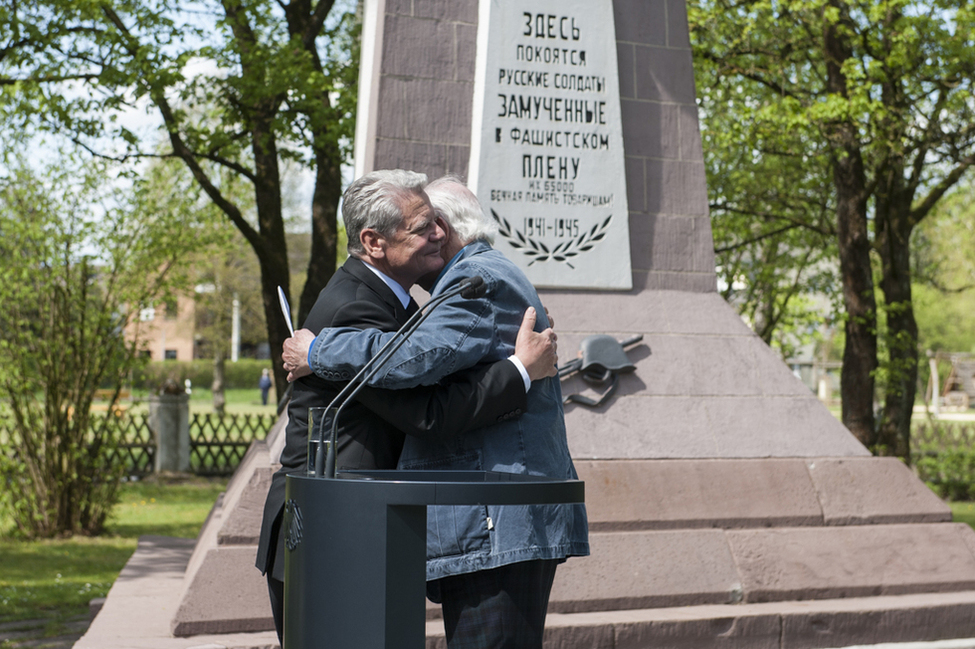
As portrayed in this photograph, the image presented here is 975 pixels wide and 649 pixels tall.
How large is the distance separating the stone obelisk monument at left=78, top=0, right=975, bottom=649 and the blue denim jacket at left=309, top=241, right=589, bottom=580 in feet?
6.22

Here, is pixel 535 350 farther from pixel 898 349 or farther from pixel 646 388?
pixel 898 349

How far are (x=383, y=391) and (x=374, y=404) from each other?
0.13 feet

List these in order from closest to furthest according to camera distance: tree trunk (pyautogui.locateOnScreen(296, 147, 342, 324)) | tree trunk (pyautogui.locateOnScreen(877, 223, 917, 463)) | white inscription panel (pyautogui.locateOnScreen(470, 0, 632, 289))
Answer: white inscription panel (pyautogui.locateOnScreen(470, 0, 632, 289)) → tree trunk (pyautogui.locateOnScreen(296, 147, 342, 324)) → tree trunk (pyautogui.locateOnScreen(877, 223, 917, 463))

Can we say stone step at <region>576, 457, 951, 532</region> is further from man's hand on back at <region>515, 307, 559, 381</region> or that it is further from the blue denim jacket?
man's hand on back at <region>515, 307, 559, 381</region>

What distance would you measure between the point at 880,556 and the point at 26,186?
9.25 metres

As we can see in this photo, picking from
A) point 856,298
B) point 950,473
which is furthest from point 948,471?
point 856,298

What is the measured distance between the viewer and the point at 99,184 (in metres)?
11.1

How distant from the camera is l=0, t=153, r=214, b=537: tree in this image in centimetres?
963

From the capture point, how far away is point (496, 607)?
234 cm

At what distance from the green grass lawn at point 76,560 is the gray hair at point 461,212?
15.3 ft

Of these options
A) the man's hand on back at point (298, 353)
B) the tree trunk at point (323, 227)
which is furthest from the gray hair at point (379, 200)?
the tree trunk at point (323, 227)

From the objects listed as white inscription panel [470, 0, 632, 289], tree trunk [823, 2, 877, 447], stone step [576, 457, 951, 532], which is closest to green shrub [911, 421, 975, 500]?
tree trunk [823, 2, 877, 447]

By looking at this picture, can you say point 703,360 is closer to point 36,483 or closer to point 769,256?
point 36,483

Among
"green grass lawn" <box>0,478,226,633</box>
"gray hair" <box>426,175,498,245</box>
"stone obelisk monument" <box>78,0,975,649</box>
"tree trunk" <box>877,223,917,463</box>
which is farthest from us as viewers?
"tree trunk" <box>877,223,917,463</box>
